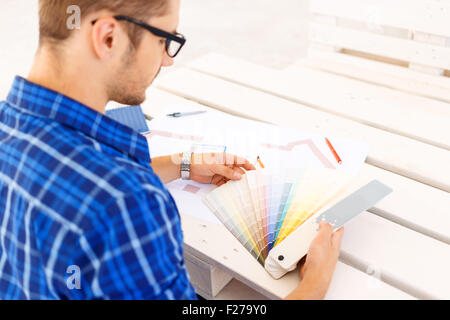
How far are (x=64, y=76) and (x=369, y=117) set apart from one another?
0.95 meters

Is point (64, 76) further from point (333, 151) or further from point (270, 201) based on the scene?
point (333, 151)

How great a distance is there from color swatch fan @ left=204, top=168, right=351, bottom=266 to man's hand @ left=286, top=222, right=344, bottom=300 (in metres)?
0.07

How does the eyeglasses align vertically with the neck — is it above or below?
above

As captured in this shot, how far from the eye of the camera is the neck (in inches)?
29.1

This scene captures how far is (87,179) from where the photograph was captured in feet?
2.07

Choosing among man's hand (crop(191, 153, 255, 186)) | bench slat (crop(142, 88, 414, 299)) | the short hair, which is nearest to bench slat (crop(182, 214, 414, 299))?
bench slat (crop(142, 88, 414, 299))

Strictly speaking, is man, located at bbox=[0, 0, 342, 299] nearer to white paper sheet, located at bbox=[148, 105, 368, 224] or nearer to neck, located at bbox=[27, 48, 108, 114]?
neck, located at bbox=[27, 48, 108, 114]

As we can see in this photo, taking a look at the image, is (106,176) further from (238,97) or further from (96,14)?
(238,97)

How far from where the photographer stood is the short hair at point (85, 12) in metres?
0.71

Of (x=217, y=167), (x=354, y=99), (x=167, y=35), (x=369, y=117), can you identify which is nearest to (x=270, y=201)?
(x=217, y=167)

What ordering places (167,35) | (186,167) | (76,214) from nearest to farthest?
(76,214) → (167,35) → (186,167)

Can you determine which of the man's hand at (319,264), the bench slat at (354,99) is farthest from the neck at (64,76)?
the bench slat at (354,99)

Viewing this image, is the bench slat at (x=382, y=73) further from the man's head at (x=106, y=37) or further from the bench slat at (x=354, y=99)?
the man's head at (x=106, y=37)

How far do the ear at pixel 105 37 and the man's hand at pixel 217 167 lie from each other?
415 millimetres
